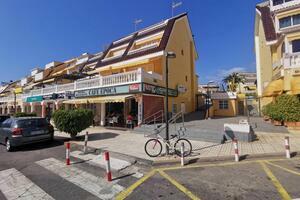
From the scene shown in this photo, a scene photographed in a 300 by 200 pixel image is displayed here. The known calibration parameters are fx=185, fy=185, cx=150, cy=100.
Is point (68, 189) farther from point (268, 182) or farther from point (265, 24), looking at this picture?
point (265, 24)

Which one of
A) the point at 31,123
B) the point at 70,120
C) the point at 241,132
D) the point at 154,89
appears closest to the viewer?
the point at 241,132

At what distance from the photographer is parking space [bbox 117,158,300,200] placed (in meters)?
4.55

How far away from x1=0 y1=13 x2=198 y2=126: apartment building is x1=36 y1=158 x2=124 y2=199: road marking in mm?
8924

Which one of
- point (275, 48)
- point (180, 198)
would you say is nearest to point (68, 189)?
point (180, 198)

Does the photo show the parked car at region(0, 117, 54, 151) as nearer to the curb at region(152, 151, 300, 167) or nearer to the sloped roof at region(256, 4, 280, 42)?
the curb at region(152, 151, 300, 167)

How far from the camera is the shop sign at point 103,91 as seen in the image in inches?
646

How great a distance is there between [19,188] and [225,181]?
5846 mm

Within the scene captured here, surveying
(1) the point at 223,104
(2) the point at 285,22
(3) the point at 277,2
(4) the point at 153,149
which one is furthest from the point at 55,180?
(1) the point at 223,104

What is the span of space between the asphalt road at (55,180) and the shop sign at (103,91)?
29.7 ft

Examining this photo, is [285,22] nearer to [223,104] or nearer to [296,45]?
[296,45]

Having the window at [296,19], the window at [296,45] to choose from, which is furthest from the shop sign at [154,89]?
the window at [296,19]

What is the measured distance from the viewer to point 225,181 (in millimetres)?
5336

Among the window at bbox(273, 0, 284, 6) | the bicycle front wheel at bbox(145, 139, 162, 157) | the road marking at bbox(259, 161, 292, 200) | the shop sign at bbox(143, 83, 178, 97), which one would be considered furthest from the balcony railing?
the window at bbox(273, 0, 284, 6)

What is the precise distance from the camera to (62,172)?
6.41 m
